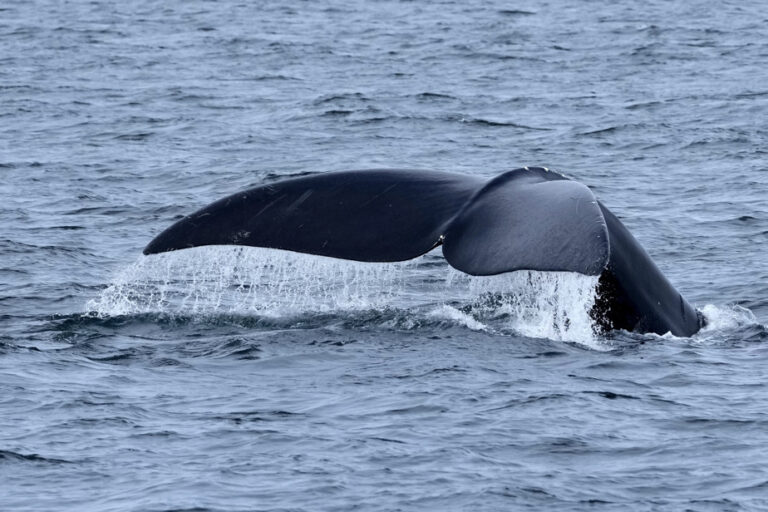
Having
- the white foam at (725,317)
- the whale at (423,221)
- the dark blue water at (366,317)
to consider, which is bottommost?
the white foam at (725,317)

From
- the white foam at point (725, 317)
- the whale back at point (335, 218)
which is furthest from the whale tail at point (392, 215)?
the white foam at point (725, 317)

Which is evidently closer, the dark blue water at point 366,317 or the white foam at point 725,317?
the dark blue water at point 366,317

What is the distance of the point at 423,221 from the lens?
8.97 metres

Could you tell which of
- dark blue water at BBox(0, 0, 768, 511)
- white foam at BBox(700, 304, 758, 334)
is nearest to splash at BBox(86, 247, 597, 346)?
dark blue water at BBox(0, 0, 768, 511)

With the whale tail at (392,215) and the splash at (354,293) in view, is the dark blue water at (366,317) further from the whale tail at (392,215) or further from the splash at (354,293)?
the whale tail at (392,215)

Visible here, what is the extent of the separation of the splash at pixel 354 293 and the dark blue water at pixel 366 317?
0.13ft

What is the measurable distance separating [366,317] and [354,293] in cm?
124

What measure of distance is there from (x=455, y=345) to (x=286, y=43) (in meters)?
20.9

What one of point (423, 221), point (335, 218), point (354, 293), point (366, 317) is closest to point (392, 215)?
point (423, 221)

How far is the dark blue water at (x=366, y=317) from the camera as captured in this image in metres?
8.07

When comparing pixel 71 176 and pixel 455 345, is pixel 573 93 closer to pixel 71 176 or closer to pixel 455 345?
pixel 71 176

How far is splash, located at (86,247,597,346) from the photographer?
9594 millimetres

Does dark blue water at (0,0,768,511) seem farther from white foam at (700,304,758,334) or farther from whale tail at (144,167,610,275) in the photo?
whale tail at (144,167,610,275)

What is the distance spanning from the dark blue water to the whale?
0.20 metres
